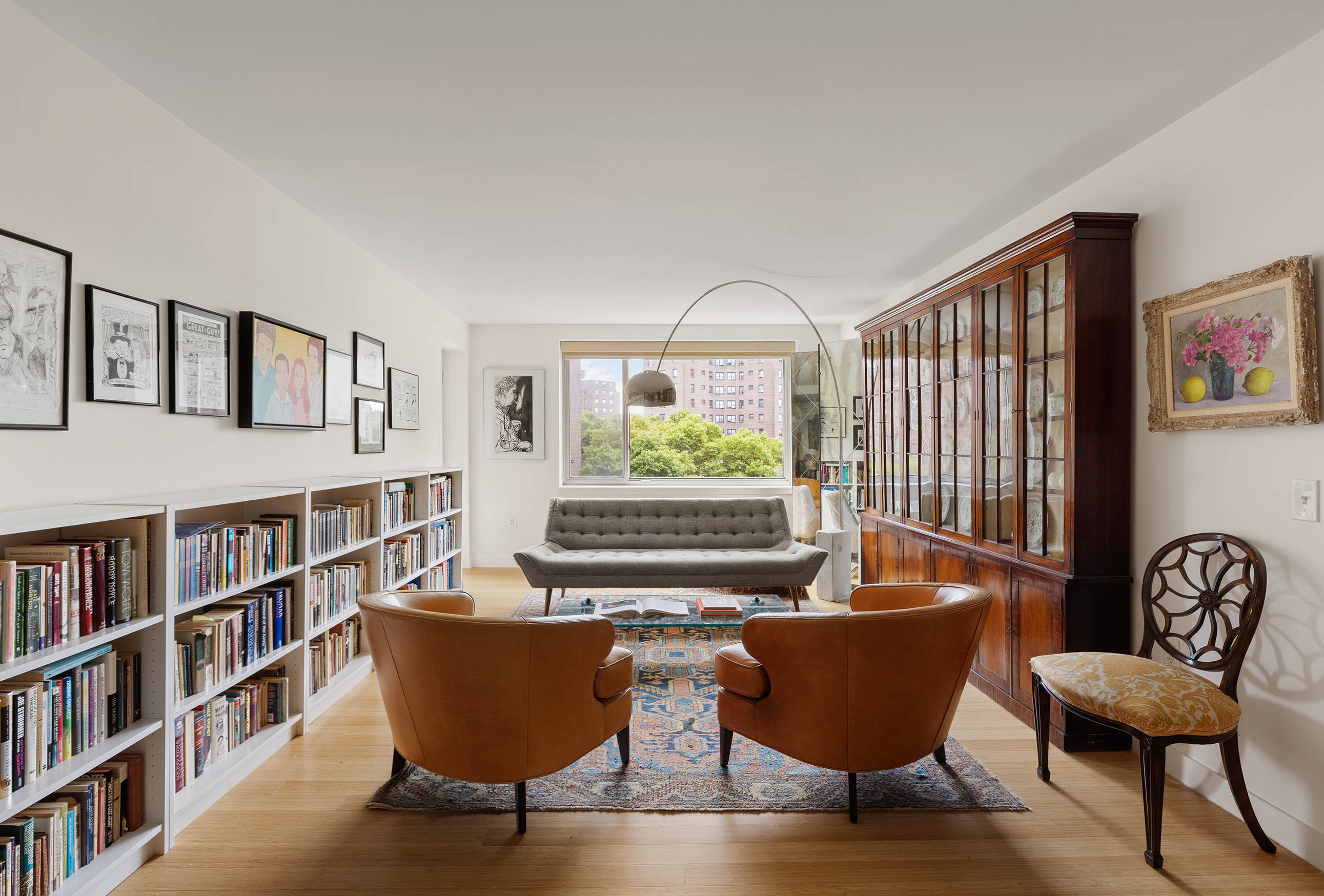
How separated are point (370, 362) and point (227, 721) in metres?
2.33

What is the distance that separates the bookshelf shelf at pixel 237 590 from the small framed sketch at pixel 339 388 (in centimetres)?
107

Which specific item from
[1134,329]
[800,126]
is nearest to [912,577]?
[1134,329]

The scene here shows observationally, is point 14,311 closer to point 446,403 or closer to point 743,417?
point 446,403

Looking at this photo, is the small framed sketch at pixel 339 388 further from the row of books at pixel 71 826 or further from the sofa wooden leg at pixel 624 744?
the sofa wooden leg at pixel 624 744

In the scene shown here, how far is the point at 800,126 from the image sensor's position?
104 inches

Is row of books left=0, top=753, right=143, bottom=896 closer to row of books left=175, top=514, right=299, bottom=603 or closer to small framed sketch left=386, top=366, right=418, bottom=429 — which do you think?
row of books left=175, top=514, right=299, bottom=603

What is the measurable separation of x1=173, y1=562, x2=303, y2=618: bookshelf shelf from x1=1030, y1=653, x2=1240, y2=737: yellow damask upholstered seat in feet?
9.47

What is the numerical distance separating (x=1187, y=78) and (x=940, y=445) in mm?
2084

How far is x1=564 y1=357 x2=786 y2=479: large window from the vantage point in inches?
279

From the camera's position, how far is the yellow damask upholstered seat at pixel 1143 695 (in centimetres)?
203

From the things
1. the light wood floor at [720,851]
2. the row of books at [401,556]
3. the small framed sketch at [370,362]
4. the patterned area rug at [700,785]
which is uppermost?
the small framed sketch at [370,362]

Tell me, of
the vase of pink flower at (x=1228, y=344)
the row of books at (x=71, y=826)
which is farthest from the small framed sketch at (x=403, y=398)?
the vase of pink flower at (x=1228, y=344)

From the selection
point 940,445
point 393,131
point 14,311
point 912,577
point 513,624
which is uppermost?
point 393,131

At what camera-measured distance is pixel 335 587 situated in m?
3.41
